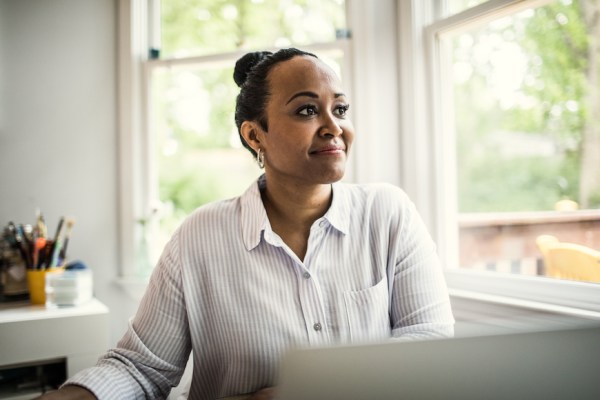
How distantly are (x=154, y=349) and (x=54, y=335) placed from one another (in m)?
0.75

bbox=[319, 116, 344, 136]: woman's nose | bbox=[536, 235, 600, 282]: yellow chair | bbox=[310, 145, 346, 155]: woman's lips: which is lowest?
bbox=[536, 235, 600, 282]: yellow chair

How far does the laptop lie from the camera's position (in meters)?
0.48

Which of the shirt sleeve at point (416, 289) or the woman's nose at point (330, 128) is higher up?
the woman's nose at point (330, 128)

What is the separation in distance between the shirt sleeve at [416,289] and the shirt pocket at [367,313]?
0.12 feet

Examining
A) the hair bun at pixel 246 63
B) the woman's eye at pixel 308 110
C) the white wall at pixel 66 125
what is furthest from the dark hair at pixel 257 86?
the white wall at pixel 66 125

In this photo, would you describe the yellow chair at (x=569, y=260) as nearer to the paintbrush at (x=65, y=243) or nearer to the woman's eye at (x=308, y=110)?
the woman's eye at (x=308, y=110)

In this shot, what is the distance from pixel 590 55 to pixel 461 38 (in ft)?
1.63

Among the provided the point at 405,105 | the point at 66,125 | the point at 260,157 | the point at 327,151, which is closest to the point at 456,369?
the point at 327,151

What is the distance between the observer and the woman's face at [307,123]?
119 cm

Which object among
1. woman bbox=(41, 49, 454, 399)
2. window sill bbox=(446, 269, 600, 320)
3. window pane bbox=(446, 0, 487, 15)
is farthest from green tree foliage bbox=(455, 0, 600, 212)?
woman bbox=(41, 49, 454, 399)

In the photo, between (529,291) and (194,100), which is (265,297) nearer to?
(529,291)

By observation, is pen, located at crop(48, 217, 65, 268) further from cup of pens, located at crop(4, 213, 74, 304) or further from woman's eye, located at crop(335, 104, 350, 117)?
woman's eye, located at crop(335, 104, 350, 117)

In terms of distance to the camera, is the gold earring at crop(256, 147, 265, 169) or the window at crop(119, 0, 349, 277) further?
the window at crop(119, 0, 349, 277)

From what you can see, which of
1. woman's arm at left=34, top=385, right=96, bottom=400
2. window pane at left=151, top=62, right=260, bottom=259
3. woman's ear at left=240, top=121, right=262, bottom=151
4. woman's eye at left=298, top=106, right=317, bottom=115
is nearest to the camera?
woman's arm at left=34, top=385, right=96, bottom=400
